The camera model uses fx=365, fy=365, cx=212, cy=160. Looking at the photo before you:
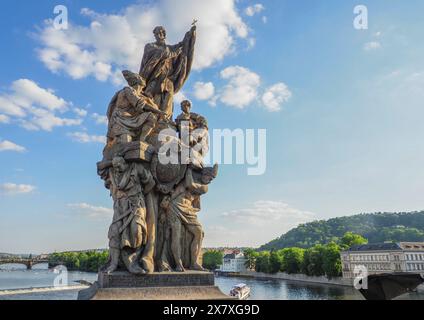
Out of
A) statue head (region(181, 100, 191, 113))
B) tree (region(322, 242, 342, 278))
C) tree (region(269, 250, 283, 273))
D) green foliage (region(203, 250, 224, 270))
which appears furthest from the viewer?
green foliage (region(203, 250, 224, 270))

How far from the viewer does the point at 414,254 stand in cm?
6825

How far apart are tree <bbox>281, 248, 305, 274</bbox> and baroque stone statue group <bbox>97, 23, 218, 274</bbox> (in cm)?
7368

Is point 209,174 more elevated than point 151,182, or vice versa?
point 209,174

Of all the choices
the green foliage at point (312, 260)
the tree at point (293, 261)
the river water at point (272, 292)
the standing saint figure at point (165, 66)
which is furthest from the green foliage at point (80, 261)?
the standing saint figure at point (165, 66)

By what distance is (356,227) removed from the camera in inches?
7067

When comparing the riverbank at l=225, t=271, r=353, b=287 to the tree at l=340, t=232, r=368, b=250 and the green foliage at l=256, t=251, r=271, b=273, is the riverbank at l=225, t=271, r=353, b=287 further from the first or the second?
the tree at l=340, t=232, r=368, b=250

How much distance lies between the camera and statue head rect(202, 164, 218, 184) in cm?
862

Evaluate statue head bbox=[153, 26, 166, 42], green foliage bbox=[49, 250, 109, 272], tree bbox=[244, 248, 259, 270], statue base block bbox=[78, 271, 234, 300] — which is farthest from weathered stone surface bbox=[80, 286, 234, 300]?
tree bbox=[244, 248, 259, 270]

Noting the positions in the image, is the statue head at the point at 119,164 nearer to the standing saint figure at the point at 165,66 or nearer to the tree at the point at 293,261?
the standing saint figure at the point at 165,66

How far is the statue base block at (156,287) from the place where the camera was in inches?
276

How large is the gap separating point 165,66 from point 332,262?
66.1m

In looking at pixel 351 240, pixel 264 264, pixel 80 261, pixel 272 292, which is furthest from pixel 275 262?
pixel 80 261

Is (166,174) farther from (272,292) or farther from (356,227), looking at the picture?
(356,227)
